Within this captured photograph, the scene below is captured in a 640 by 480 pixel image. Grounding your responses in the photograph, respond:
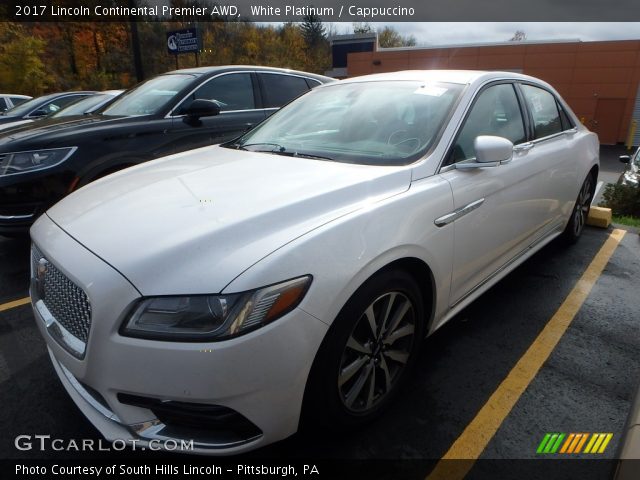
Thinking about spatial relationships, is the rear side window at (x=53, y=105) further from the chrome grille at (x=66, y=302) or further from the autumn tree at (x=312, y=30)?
the autumn tree at (x=312, y=30)

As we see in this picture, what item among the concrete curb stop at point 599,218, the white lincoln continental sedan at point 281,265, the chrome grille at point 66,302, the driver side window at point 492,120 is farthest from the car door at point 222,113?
the concrete curb stop at point 599,218

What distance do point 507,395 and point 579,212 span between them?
2933 millimetres

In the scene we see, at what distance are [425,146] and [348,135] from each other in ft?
1.63

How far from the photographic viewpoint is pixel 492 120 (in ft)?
9.46

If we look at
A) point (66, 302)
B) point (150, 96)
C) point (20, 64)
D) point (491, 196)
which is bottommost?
point (66, 302)

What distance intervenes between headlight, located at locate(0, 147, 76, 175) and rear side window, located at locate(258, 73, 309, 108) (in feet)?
8.03

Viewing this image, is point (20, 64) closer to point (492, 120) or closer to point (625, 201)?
point (625, 201)

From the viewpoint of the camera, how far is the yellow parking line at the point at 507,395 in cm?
191

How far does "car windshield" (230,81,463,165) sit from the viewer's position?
2.44 m

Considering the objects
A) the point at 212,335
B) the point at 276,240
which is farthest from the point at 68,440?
the point at 276,240

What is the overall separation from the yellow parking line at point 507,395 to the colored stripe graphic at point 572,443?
0.21 m

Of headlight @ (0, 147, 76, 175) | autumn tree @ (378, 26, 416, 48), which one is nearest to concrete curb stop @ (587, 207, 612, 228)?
headlight @ (0, 147, 76, 175)

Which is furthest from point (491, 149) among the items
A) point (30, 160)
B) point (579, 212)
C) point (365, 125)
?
point (30, 160)

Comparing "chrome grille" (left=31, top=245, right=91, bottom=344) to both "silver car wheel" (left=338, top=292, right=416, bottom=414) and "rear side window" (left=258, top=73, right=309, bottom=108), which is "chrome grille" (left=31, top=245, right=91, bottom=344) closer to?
"silver car wheel" (left=338, top=292, right=416, bottom=414)
